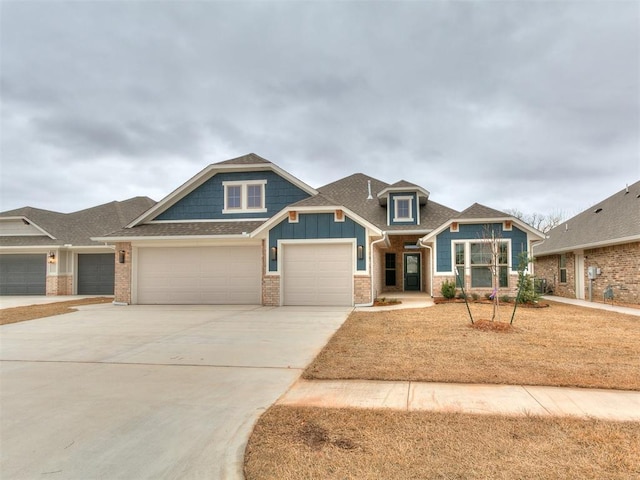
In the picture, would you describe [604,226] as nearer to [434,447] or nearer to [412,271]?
[412,271]

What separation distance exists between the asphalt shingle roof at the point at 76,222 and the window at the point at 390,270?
15140 mm

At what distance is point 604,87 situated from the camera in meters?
12.9

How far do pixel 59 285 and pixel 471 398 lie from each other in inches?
848

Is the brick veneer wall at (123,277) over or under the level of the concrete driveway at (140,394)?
over

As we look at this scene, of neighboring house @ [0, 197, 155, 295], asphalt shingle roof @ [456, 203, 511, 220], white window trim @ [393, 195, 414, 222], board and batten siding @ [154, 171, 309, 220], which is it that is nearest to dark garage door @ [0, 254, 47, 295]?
neighboring house @ [0, 197, 155, 295]

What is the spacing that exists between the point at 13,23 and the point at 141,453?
465 inches

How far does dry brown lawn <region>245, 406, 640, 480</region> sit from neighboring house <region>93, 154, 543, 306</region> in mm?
9631

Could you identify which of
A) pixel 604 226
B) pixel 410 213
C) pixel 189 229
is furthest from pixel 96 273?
pixel 604 226

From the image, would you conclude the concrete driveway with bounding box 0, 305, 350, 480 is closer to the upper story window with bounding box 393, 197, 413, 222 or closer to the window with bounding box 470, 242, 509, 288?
the window with bounding box 470, 242, 509, 288

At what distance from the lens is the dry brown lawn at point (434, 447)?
2.61m

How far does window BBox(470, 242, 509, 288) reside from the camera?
14.8 metres

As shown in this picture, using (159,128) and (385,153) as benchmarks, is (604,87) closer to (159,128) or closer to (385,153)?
(385,153)

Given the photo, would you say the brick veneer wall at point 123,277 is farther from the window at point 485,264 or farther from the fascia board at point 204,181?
the window at point 485,264

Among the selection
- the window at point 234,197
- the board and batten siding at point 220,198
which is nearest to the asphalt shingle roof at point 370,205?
the board and batten siding at point 220,198
